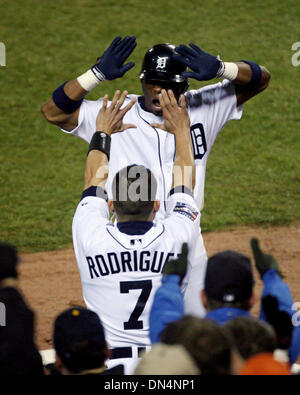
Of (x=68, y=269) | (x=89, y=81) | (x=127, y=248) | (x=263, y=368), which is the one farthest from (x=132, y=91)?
(x=263, y=368)

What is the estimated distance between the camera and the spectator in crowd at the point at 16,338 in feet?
9.60

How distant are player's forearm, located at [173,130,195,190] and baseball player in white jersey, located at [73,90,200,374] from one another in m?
0.06

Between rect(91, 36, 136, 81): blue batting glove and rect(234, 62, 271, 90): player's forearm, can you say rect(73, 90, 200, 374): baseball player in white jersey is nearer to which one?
rect(91, 36, 136, 81): blue batting glove

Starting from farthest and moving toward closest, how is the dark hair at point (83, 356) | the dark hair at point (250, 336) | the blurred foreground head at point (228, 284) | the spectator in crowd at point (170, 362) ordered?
the blurred foreground head at point (228, 284)
the dark hair at point (83, 356)
the dark hair at point (250, 336)
the spectator in crowd at point (170, 362)

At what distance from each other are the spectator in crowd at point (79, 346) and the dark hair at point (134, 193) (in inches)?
24.8

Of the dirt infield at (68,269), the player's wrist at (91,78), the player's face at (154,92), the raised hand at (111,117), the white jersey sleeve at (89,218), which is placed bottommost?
the dirt infield at (68,269)

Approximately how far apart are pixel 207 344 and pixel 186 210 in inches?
48.1

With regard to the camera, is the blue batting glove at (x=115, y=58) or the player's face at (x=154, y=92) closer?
the blue batting glove at (x=115, y=58)

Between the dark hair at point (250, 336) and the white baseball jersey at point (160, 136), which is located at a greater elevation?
the white baseball jersey at point (160, 136)

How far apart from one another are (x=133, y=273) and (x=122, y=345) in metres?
0.44

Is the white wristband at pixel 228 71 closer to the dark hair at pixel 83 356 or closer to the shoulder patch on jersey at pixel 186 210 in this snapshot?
the shoulder patch on jersey at pixel 186 210

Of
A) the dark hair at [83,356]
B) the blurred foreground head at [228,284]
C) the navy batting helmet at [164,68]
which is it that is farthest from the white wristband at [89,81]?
the dark hair at [83,356]

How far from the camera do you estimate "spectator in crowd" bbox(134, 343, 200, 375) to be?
224 cm

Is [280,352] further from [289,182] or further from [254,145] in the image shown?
[254,145]
